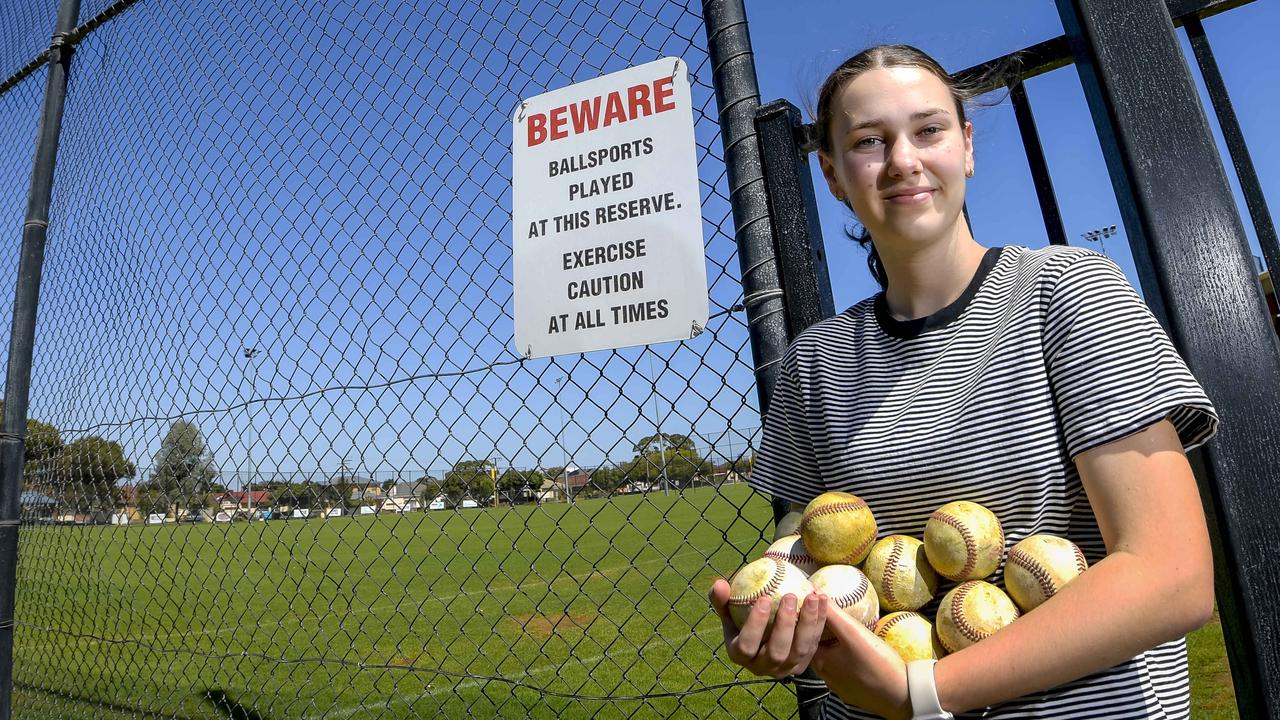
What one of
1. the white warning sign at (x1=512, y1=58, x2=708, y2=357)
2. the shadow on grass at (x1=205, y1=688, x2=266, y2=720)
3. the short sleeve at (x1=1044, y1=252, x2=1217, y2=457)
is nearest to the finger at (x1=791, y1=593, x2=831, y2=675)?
the short sleeve at (x1=1044, y1=252, x2=1217, y2=457)

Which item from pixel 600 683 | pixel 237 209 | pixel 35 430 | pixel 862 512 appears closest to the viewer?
pixel 862 512

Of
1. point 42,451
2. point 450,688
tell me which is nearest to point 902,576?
point 450,688

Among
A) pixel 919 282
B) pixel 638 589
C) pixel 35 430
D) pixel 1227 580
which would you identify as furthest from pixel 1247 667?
pixel 638 589

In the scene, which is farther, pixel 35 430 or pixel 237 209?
pixel 35 430

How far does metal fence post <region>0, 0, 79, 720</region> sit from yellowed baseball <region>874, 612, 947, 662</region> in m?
3.86

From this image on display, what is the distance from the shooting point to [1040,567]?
108 centimetres

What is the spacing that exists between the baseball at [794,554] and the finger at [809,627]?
227 mm

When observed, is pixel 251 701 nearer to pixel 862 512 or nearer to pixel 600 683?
pixel 600 683

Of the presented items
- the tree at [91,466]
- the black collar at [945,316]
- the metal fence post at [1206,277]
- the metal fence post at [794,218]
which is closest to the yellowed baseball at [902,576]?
the black collar at [945,316]

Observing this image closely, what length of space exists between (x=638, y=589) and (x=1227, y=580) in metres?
10.8

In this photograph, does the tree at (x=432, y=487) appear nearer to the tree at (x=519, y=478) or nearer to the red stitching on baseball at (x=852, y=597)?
the tree at (x=519, y=478)

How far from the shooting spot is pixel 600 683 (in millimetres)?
5922

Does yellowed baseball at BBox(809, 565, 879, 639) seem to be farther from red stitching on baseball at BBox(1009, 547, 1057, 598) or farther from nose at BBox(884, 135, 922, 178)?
nose at BBox(884, 135, 922, 178)

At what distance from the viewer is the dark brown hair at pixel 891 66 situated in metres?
1.37
